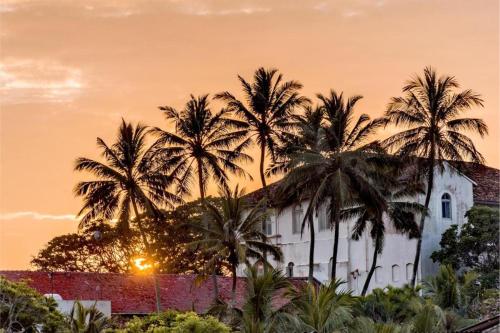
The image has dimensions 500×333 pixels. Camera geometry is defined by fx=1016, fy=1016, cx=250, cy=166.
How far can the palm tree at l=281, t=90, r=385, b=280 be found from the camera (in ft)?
148

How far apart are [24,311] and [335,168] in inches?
730

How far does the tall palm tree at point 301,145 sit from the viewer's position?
46.8 m

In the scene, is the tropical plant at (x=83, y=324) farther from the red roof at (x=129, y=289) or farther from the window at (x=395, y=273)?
the window at (x=395, y=273)

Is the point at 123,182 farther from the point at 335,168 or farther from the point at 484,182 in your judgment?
the point at 484,182

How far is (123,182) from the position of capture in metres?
47.9

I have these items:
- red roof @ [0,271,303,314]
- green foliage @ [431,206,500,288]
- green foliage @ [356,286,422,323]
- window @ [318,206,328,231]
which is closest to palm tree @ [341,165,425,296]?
green foliage @ [431,206,500,288]

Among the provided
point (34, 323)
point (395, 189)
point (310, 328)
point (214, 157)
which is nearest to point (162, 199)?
point (214, 157)

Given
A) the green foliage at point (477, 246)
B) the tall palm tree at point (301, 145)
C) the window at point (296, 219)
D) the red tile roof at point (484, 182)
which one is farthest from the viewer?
the window at point (296, 219)

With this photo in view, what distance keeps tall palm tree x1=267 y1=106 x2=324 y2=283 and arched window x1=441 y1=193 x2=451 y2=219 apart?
8.42 meters

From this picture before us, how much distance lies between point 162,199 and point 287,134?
696 cm

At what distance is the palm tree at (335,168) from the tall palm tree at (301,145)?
340mm

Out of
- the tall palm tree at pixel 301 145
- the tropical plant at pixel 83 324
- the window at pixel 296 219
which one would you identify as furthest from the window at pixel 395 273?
the tropical plant at pixel 83 324

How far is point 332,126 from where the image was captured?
46594 mm

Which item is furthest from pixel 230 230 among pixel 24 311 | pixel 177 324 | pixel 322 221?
pixel 322 221
